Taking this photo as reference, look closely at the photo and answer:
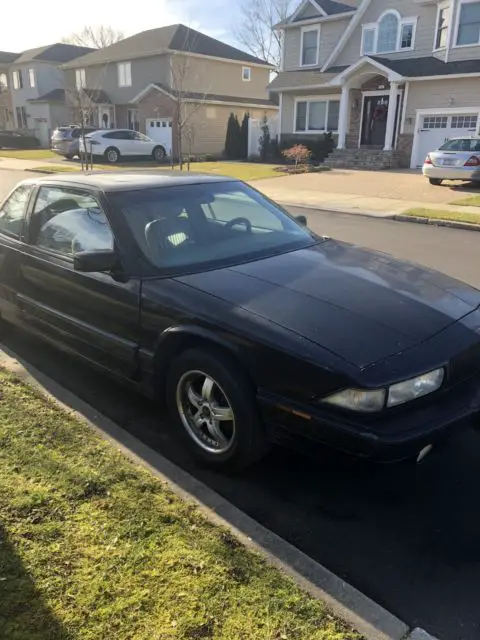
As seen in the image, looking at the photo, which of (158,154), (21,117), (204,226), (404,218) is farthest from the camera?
(21,117)

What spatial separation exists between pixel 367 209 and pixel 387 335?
11.8m

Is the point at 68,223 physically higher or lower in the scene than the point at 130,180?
lower

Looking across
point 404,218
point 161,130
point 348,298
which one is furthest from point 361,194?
point 161,130

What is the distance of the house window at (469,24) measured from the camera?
23062 millimetres

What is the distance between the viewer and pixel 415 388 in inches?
104

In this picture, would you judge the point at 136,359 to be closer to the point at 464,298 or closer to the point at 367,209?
the point at 464,298

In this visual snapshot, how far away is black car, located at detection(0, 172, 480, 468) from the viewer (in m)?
2.61

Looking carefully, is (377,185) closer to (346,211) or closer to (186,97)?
(346,211)

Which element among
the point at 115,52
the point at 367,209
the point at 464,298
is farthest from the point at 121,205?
the point at 115,52

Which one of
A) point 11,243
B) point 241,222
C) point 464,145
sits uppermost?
point 464,145

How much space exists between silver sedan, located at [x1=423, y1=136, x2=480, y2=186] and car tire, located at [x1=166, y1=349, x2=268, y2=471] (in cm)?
1607

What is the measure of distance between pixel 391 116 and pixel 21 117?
120 ft

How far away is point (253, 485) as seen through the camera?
310 cm

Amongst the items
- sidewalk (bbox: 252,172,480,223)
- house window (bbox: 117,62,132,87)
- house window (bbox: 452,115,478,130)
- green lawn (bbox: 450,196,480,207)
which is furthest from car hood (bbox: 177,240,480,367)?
house window (bbox: 117,62,132,87)
